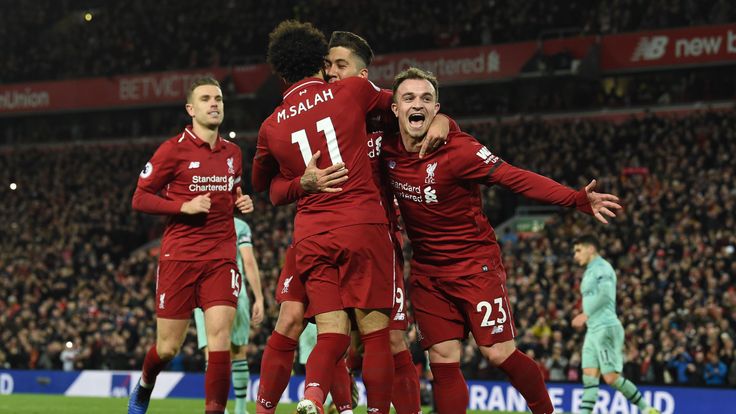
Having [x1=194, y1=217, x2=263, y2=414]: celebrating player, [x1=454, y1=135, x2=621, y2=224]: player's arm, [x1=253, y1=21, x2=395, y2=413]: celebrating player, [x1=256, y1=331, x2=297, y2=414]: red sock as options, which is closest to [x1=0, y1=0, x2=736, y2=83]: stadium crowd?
[x1=194, y1=217, x2=263, y2=414]: celebrating player

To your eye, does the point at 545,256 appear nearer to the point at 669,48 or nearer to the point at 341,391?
the point at 669,48

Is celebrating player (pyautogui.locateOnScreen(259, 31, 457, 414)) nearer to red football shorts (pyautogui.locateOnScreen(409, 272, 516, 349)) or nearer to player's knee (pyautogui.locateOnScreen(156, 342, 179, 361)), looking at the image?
red football shorts (pyautogui.locateOnScreen(409, 272, 516, 349))

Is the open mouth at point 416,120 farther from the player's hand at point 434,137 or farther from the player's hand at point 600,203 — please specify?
the player's hand at point 600,203

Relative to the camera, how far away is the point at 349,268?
6930mm

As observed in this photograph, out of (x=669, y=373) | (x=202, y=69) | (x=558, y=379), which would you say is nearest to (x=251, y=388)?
(x=558, y=379)

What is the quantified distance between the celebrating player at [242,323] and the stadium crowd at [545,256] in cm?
754

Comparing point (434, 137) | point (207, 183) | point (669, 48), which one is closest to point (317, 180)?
point (434, 137)

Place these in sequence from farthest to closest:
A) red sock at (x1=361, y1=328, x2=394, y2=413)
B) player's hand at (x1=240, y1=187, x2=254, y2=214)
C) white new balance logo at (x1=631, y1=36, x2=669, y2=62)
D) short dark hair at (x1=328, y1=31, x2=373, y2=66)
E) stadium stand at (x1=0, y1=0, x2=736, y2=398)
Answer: white new balance logo at (x1=631, y1=36, x2=669, y2=62), stadium stand at (x1=0, y1=0, x2=736, y2=398), player's hand at (x1=240, y1=187, x2=254, y2=214), short dark hair at (x1=328, y1=31, x2=373, y2=66), red sock at (x1=361, y1=328, x2=394, y2=413)

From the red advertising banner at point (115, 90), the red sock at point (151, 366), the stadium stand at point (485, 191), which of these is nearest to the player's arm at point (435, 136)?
the red sock at point (151, 366)

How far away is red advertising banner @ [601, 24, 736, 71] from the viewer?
97.8 feet

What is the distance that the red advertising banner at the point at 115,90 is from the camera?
37.2 m

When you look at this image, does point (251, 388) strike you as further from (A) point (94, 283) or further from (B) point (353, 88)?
(B) point (353, 88)

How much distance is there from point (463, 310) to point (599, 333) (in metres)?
6.45

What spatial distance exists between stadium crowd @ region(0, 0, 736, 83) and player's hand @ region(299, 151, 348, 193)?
2552 cm
